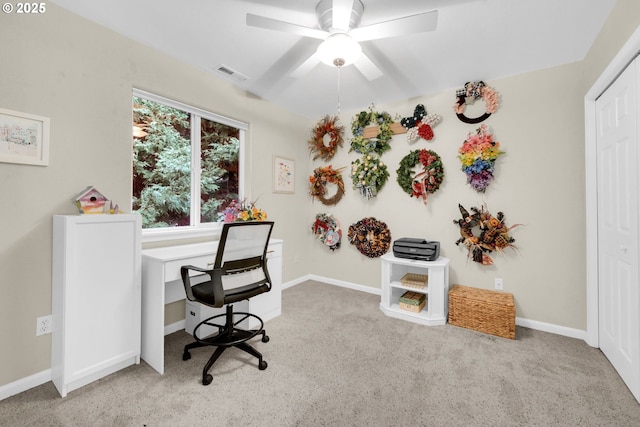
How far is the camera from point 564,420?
1.44m

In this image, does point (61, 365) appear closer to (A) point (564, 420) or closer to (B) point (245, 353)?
(B) point (245, 353)

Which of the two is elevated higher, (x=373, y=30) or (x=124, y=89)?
(x=373, y=30)

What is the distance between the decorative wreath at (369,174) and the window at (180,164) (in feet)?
5.04

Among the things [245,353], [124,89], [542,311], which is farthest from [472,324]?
[124,89]

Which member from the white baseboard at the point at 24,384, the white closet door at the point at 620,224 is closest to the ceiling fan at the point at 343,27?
the white closet door at the point at 620,224

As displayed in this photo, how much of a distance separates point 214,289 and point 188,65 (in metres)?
2.16

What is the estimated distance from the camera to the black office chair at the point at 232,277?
1791 mm

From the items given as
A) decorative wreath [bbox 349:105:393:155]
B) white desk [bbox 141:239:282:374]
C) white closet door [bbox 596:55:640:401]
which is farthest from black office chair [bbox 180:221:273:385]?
white closet door [bbox 596:55:640:401]

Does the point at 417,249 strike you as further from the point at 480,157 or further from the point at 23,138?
the point at 23,138

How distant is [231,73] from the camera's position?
2.70 meters

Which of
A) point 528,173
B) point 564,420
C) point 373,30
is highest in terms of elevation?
point 373,30

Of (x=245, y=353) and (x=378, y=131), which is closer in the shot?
(x=245, y=353)

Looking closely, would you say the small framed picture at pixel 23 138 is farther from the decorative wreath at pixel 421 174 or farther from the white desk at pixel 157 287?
the decorative wreath at pixel 421 174

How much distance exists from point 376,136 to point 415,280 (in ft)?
6.04
